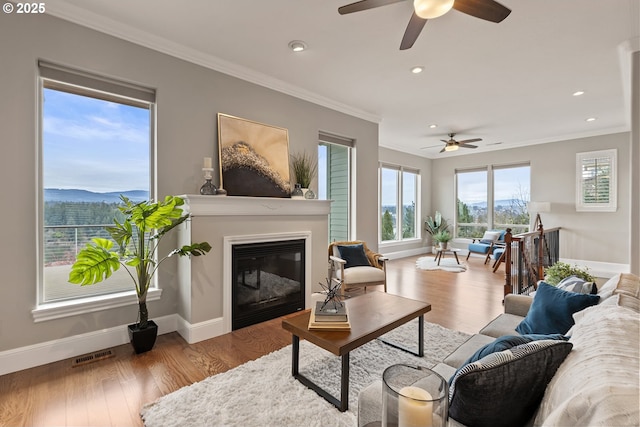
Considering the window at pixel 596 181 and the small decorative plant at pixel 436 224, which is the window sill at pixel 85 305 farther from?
the window at pixel 596 181

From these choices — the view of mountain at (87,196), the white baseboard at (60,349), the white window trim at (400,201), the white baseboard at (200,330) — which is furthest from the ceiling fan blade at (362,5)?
the white window trim at (400,201)

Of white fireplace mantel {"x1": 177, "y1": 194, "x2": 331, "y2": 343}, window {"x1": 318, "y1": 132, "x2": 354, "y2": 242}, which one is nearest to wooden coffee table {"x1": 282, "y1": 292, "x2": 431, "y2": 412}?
white fireplace mantel {"x1": 177, "y1": 194, "x2": 331, "y2": 343}

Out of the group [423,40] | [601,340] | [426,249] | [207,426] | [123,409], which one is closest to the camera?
[601,340]

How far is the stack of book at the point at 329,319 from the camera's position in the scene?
207 centimetres

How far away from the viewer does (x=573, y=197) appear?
6.44 metres

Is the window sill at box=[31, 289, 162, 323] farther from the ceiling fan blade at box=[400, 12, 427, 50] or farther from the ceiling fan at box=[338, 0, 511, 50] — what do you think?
the ceiling fan blade at box=[400, 12, 427, 50]

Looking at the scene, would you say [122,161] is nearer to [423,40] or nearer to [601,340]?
[423,40]

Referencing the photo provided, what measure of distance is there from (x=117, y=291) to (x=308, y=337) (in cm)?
210

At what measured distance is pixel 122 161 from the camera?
2.96 m

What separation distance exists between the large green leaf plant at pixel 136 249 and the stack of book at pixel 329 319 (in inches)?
51.4

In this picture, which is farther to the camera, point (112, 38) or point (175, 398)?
point (112, 38)

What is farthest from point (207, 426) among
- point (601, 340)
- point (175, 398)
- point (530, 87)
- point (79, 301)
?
point (530, 87)

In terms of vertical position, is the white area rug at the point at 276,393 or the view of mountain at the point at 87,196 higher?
the view of mountain at the point at 87,196

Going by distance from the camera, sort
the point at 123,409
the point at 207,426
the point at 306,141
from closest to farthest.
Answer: the point at 207,426 < the point at 123,409 < the point at 306,141
